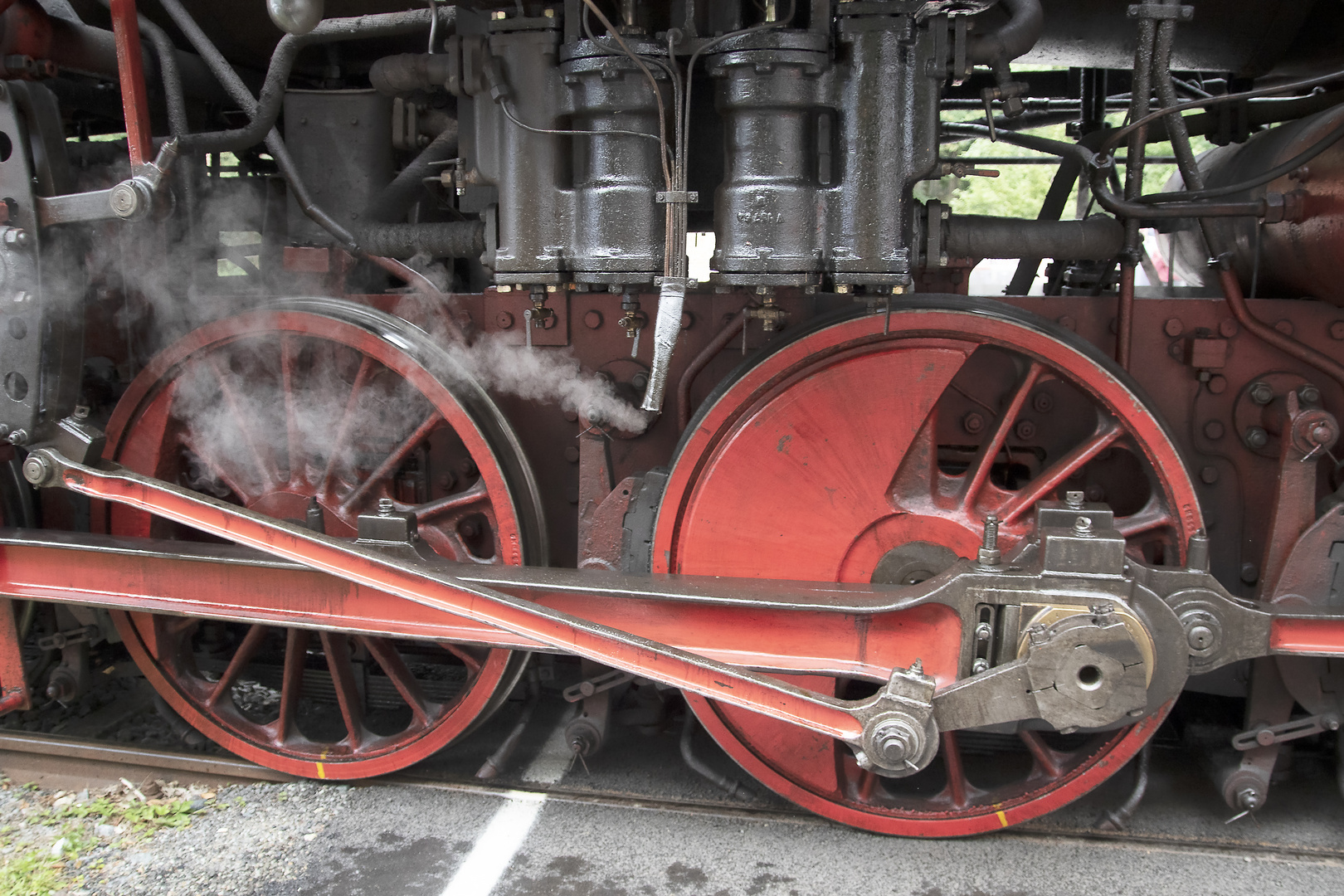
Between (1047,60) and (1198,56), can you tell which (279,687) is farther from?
(1198,56)

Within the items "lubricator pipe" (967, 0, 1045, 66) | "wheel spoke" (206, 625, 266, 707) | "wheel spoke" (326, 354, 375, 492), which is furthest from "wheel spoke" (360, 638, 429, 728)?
"lubricator pipe" (967, 0, 1045, 66)

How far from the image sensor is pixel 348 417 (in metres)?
2.38

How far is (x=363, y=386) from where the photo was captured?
2.43 m

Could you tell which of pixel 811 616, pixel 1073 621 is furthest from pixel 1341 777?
pixel 811 616

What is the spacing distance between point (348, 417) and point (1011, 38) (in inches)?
68.4

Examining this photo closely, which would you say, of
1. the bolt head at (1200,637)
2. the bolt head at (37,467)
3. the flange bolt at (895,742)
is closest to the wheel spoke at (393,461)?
the bolt head at (37,467)

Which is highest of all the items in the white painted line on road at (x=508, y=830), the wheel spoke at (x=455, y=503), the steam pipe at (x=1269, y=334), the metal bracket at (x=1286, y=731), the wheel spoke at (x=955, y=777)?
the steam pipe at (x=1269, y=334)

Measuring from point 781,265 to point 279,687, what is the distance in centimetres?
216

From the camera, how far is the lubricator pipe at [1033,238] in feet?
6.89

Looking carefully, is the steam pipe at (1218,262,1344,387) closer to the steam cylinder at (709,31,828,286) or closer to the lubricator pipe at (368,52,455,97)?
the steam cylinder at (709,31,828,286)

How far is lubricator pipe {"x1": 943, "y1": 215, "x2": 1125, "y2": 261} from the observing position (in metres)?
2.10

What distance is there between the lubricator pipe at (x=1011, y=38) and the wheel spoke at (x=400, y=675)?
1.97m

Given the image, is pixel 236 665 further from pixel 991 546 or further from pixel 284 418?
pixel 991 546

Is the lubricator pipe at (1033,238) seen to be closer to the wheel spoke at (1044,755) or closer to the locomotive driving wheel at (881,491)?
the locomotive driving wheel at (881,491)
